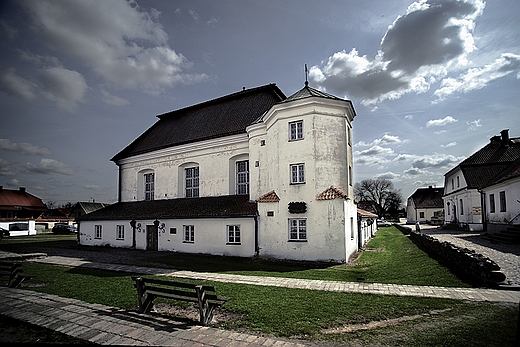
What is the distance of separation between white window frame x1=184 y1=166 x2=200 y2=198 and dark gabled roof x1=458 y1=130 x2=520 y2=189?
2559 centimetres

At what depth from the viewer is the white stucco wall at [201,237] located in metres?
17.7

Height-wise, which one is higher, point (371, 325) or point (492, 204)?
point (492, 204)

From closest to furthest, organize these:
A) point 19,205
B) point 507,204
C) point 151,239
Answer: point 507,204 < point 151,239 < point 19,205

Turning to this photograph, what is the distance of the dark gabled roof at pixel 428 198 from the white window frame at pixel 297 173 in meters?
63.6

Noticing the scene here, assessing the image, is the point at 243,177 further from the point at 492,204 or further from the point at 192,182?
the point at 492,204

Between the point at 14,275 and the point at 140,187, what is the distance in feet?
56.9

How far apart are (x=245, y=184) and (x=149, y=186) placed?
10.8 metres

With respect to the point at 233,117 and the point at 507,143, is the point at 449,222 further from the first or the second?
the point at 233,117

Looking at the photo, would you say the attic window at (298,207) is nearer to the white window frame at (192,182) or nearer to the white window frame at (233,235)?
the white window frame at (233,235)

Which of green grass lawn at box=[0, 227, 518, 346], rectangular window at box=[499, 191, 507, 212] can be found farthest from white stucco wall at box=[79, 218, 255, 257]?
rectangular window at box=[499, 191, 507, 212]

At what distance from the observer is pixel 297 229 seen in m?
16.0

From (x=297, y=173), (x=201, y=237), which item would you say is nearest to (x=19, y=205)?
(x=201, y=237)

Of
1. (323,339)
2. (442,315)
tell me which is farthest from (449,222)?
(323,339)

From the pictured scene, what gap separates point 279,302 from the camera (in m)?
8.20
